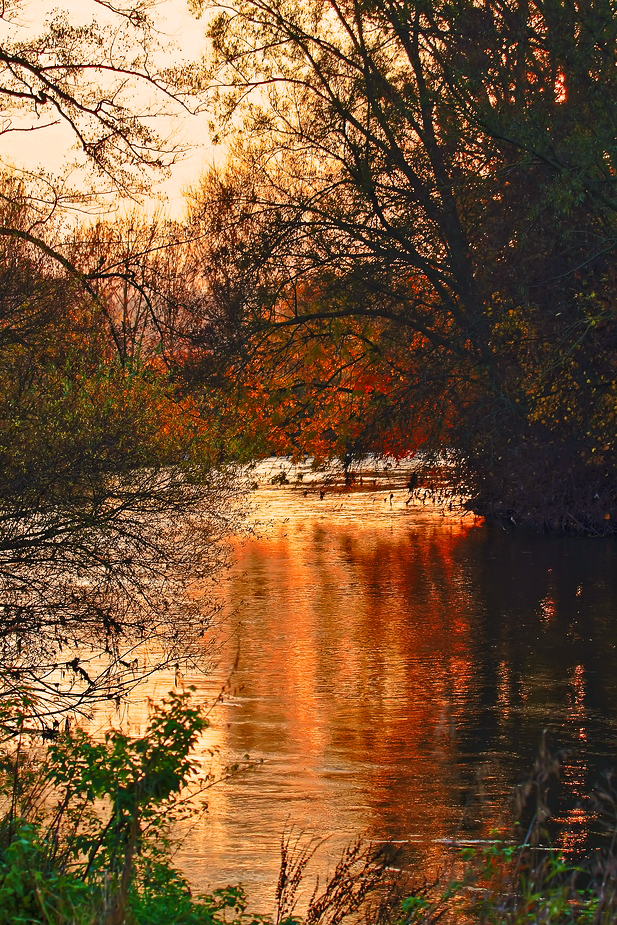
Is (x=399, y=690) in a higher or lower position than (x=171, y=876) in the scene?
lower

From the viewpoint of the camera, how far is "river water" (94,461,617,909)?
1070 cm

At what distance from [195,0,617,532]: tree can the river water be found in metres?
2.69

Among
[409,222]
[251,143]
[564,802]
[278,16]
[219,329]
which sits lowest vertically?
[564,802]

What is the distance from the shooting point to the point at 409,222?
2283 cm

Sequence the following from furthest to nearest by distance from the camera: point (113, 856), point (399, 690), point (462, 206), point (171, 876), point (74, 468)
A: point (462, 206) < point (399, 690) < point (74, 468) < point (171, 876) < point (113, 856)

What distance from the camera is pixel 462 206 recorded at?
22.7 meters

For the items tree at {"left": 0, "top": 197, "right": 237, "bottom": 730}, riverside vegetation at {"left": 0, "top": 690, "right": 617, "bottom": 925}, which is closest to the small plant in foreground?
riverside vegetation at {"left": 0, "top": 690, "right": 617, "bottom": 925}

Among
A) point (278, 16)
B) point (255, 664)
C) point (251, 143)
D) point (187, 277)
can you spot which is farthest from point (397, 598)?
point (278, 16)

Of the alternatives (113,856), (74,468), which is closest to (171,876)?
(113,856)

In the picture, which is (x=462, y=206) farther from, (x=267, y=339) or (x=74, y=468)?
(x=74, y=468)

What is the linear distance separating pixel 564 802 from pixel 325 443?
648 inches

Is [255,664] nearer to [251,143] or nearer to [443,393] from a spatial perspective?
[443,393]

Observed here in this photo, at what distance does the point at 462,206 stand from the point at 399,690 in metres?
10.7

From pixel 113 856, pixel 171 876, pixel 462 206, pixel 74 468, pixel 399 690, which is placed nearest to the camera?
pixel 113 856
